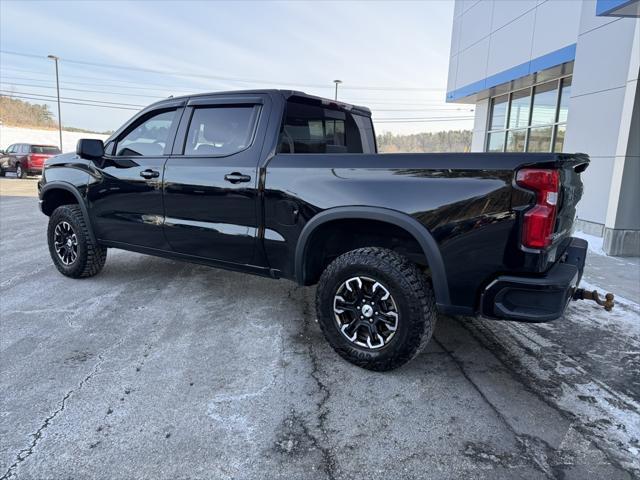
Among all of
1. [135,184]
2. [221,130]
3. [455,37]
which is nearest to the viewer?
[221,130]

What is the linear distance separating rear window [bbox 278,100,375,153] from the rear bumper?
74.0 inches

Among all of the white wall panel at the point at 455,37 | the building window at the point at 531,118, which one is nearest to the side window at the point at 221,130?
the building window at the point at 531,118

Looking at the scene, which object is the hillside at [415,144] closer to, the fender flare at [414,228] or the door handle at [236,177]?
the fender flare at [414,228]

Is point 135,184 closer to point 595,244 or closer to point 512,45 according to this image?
point 595,244

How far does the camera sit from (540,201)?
2.39 meters

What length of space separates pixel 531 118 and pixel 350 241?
1082 centimetres

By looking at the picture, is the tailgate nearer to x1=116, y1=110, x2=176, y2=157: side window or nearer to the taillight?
the taillight

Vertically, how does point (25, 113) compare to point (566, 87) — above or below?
above

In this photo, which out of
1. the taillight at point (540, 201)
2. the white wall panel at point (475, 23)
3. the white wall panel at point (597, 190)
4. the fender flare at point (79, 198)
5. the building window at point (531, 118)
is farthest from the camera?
the white wall panel at point (475, 23)

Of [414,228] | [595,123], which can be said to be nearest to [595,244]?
[595,123]

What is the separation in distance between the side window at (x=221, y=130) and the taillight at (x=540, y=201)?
2.06 meters

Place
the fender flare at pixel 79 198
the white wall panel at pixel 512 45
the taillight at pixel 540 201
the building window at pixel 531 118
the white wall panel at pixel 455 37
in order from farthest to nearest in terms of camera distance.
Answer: the white wall panel at pixel 455 37, the white wall panel at pixel 512 45, the building window at pixel 531 118, the fender flare at pixel 79 198, the taillight at pixel 540 201

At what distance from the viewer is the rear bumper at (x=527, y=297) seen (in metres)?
2.45

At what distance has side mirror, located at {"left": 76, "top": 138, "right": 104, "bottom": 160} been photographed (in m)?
4.32
